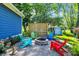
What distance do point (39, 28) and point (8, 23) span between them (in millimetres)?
648

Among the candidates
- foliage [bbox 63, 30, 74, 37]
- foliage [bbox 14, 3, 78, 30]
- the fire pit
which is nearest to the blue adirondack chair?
the fire pit

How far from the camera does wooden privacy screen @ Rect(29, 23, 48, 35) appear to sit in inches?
174

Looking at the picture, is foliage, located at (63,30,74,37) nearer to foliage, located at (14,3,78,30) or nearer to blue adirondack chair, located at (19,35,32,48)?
foliage, located at (14,3,78,30)

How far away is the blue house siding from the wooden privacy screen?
27cm

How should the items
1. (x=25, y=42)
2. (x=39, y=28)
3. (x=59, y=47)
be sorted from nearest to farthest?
(x=59, y=47) < (x=25, y=42) < (x=39, y=28)

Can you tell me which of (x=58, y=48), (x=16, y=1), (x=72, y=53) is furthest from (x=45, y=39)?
(x=16, y=1)

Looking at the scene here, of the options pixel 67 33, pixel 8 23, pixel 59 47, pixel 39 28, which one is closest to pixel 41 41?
pixel 39 28

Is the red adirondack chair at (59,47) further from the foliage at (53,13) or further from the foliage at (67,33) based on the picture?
the foliage at (53,13)

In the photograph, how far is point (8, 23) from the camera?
14.8 feet

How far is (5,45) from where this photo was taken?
4.30m

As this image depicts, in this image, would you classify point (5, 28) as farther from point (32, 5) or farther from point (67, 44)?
point (67, 44)

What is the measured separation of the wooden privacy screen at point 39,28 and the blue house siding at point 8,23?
267mm

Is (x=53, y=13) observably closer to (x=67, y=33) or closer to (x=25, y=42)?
(x=67, y=33)

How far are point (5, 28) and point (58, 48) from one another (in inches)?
45.7
